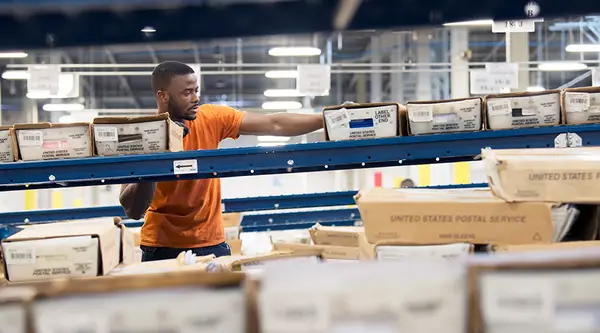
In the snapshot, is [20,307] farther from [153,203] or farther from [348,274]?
[153,203]

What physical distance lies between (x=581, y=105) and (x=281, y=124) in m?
1.36

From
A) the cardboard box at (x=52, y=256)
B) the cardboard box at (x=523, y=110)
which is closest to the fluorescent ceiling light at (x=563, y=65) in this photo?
the cardboard box at (x=523, y=110)

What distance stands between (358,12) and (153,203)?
2.44 m

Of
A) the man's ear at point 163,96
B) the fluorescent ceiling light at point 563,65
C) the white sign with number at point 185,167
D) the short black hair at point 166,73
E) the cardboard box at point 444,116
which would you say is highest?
the fluorescent ceiling light at point 563,65

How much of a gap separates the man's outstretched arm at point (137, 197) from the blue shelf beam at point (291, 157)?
319mm

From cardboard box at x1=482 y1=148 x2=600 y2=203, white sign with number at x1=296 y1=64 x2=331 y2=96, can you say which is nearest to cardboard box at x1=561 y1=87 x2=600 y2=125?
cardboard box at x1=482 y1=148 x2=600 y2=203

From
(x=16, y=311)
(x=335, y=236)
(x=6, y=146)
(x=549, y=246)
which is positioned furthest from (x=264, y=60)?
(x=16, y=311)

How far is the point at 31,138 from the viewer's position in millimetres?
2766

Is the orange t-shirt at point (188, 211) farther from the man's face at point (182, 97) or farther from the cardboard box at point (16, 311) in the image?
the cardboard box at point (16, 311)

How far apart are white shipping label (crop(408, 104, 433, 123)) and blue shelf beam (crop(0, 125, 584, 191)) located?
3.8 inches

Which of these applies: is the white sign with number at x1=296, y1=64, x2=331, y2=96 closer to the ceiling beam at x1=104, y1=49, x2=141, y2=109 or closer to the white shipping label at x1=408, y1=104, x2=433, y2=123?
the white shipping label at x1=408, y1=104, x2=433, y2=123

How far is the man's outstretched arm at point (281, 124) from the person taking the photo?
3.11 meters

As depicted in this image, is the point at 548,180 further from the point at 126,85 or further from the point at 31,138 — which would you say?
the point at 126,85

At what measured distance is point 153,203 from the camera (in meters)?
3.30
